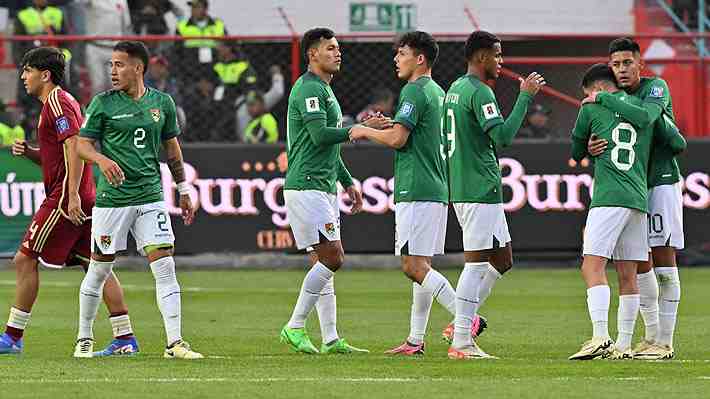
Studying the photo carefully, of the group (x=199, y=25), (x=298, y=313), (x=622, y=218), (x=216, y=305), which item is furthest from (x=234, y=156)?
(x=622, y=218)

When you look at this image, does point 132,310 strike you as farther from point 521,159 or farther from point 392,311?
point 521,159

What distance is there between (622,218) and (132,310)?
607 centimetres

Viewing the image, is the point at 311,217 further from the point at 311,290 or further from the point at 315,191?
the point at 311,290

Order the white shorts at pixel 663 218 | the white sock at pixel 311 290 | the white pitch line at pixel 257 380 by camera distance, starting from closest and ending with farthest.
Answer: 1. the white pitch line at pixel 257 380
2. the white shorts at pixel 663 218
3. the white sock at pixel 311 290

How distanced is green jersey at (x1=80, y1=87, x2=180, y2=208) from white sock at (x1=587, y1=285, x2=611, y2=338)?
9.85 ft

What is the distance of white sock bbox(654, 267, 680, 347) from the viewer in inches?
448

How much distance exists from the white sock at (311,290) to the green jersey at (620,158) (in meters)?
2.02

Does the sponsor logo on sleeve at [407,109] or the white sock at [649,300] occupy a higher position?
the sponsor logo on sleeve at [407,109]

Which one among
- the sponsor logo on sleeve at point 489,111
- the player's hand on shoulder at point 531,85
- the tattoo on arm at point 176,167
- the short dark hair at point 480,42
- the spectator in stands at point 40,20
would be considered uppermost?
the spectator in stands at point 40,20

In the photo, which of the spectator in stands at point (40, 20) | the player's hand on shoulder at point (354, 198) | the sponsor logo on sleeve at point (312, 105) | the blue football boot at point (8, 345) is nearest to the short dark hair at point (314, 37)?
the sponsor logo on sleeve at point (312, 105)

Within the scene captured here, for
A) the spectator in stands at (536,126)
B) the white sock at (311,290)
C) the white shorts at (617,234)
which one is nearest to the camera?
the white shorts at (617,234)

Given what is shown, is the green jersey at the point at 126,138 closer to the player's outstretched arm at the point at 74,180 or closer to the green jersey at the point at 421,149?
the player's outstretched arm at the point at 74,180

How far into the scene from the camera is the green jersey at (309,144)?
456 inches

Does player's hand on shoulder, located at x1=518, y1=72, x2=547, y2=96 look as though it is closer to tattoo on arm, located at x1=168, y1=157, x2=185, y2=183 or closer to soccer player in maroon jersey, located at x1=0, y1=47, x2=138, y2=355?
tattoo on arm, located at x1=168, y1=157, x2=185, y2=183
